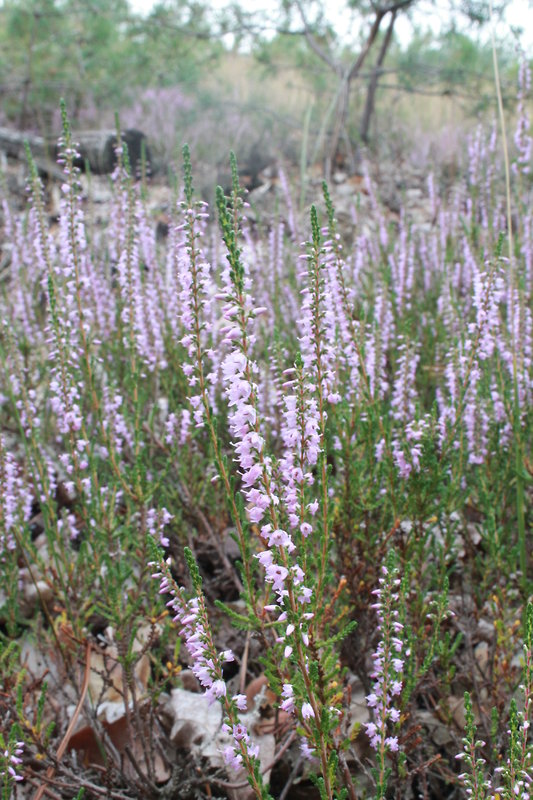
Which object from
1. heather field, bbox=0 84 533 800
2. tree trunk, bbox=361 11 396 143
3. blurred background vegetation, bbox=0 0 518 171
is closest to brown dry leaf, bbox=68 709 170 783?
heather field, bbox=0 84 533 800

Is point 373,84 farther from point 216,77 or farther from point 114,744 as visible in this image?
point 114,744

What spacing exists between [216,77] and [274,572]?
14.7 metres

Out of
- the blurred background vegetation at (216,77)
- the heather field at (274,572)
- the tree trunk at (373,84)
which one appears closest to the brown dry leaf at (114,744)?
the heather field at (274,572)

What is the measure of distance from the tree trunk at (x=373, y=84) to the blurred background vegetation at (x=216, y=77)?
0.03 m

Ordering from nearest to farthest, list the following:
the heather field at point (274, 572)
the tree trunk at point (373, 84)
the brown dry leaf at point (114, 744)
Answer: the heather field at point (274, 572) → the brown dry leaf at point (114, 744) → the tree trunk at point (373, 84)

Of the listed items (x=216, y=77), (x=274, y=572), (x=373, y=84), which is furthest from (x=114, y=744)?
(x=216, y=77)

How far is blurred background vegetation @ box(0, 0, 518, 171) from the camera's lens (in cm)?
1015

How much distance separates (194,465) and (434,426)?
1.33 meters

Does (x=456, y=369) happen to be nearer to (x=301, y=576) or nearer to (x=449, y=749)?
(x=449, y=749)

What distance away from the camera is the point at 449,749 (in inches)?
92.5

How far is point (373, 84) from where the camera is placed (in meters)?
10.1

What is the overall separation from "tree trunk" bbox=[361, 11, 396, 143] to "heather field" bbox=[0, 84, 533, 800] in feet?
23.3

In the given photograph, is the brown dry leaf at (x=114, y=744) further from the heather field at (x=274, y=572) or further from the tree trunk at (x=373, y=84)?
the tree trunk at (x=373, y=84)

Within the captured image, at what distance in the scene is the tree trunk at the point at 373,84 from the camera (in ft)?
31.0
